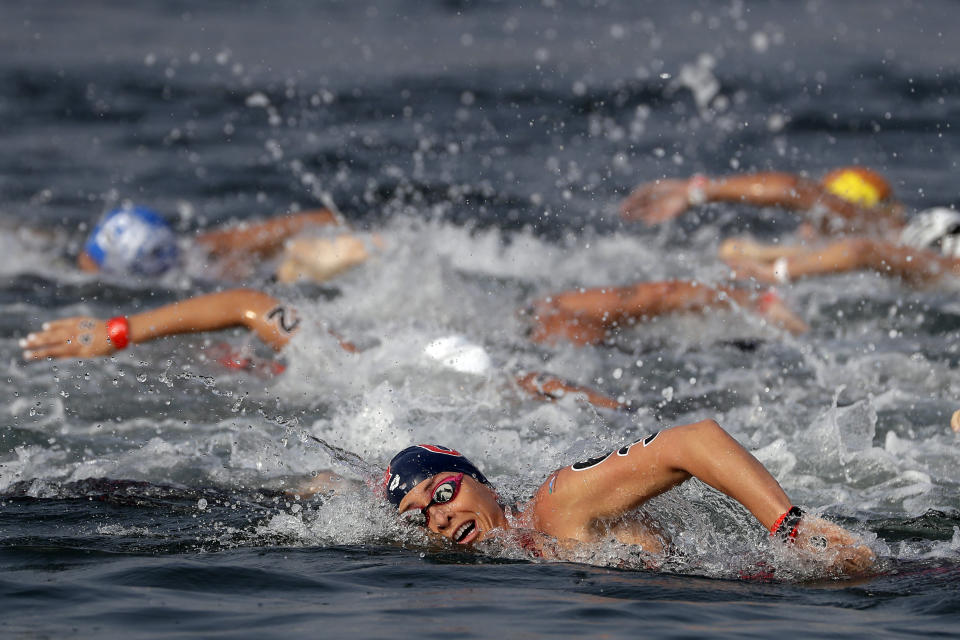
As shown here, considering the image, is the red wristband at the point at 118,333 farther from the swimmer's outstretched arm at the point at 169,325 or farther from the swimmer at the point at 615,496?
the swimmer at the point at 615,496

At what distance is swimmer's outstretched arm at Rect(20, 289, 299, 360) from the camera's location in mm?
7457

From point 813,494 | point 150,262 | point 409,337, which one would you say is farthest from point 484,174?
point 813,494

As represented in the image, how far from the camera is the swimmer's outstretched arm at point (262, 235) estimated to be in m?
11.0

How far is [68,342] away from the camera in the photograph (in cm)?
746

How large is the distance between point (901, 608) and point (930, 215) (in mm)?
6572

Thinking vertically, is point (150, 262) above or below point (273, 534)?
above

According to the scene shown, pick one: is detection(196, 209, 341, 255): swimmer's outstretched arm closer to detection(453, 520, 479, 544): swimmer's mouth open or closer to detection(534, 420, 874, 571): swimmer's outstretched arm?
detection(453, 520, 479, 544): swimmer's mouth open

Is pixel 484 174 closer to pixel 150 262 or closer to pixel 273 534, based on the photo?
pixel 150 262

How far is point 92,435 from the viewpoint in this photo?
757 centimetres

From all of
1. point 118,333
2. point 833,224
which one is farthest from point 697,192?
point 118,333

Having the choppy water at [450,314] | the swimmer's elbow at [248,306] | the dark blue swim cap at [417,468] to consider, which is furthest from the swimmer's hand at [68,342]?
the dark blue swim cap at [417,468]

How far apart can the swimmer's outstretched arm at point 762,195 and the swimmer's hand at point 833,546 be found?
672 centimetres

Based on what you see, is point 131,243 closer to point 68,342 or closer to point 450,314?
point 450,314

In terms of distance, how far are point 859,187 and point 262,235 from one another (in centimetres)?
519
